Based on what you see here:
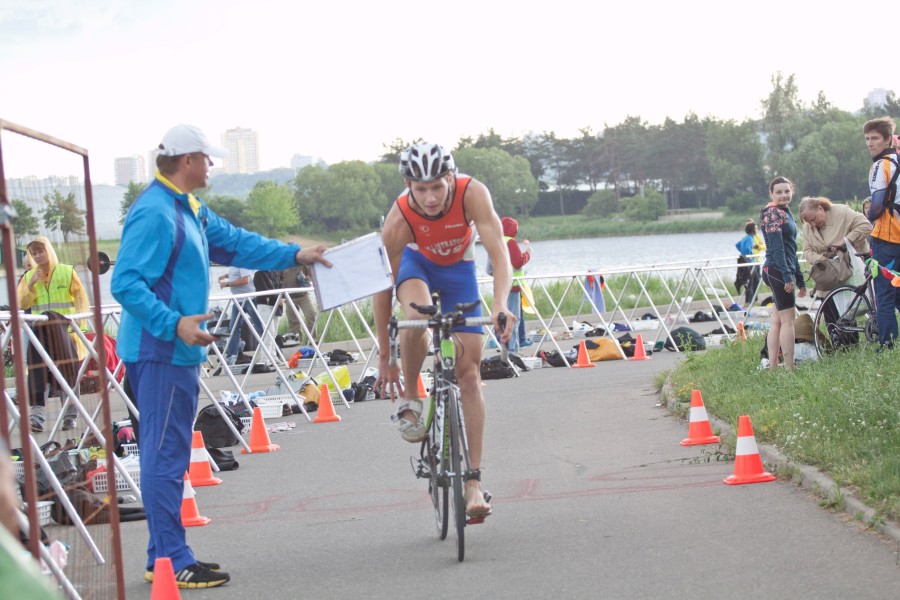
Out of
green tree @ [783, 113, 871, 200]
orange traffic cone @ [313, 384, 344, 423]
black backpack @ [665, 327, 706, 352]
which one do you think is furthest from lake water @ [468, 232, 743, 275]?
orange traffic cone @ [313, 384, 344, 423]

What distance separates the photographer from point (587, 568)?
596 cm

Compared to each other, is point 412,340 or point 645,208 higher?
point 412,340

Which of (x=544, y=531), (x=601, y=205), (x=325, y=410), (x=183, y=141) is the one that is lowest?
(x=601, y=205)

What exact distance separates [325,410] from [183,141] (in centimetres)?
738

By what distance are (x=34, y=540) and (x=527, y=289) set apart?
51.3 ft

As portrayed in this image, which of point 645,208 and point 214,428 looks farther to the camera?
point 645,208

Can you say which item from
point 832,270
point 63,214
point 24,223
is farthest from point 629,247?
point 24,223

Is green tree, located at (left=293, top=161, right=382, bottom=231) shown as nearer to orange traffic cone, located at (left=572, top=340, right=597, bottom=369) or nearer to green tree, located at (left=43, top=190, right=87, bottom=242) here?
orange traffic cone, located at (left=572, top=340, right=597, bottom=369)

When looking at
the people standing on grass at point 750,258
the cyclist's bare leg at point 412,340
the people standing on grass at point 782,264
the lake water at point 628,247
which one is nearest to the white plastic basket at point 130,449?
the cyclist's bare leg at point 412,340

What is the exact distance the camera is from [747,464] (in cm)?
773

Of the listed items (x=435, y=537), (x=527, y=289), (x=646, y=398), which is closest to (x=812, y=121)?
(x=527, y=289)

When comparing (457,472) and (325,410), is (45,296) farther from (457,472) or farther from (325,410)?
(457,472)

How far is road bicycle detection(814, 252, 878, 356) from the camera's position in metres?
11.6

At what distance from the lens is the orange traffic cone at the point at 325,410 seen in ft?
42.4
